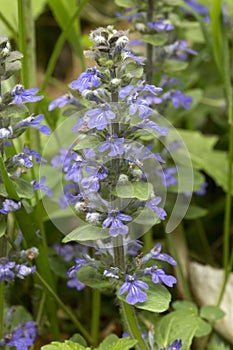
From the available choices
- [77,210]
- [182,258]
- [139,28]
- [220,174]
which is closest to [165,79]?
[139,28]

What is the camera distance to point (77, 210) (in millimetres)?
1497

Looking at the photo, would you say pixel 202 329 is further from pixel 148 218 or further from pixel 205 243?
pixel 205 243

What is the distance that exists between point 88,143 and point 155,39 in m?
0.71

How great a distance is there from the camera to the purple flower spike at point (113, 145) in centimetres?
133

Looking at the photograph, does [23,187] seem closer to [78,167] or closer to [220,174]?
[78,167]

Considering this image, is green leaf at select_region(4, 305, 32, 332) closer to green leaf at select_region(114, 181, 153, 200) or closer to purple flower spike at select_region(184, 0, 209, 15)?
green leaf at select_region(114, 181, 153, 200)

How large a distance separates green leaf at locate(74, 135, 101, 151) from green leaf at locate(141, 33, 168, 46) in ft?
2.10

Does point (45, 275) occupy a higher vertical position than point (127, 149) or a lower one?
lower

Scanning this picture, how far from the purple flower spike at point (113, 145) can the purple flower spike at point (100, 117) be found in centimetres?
3

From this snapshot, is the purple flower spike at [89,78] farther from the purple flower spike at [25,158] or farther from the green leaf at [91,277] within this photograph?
the green leaf at [91,277]

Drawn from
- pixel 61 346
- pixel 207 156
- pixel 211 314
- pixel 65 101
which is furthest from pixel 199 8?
pixel 61 346

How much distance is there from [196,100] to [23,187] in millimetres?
1118

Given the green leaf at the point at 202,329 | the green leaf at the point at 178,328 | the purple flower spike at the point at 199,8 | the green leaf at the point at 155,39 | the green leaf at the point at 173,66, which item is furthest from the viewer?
the purple flower spike at the point at 199,8

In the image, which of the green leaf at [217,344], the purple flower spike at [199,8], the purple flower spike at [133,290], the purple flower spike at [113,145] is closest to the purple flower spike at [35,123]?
the purple flower spike at [113,145]
